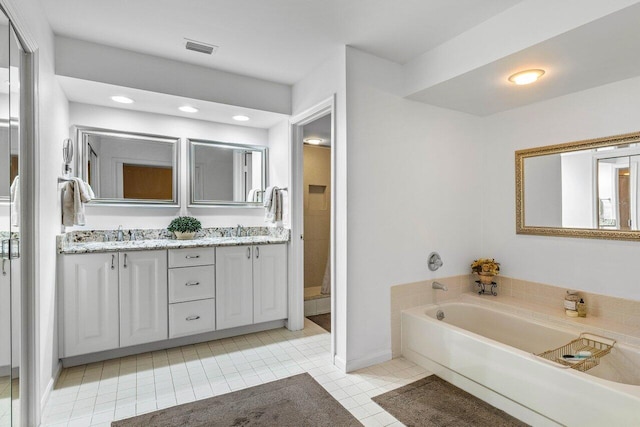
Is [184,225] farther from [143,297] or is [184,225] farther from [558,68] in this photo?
[558,68]

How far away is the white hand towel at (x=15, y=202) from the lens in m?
1.57

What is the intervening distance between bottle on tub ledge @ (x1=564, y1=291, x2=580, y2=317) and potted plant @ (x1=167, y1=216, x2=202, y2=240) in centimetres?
319

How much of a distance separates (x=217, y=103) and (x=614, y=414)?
10.7 ft

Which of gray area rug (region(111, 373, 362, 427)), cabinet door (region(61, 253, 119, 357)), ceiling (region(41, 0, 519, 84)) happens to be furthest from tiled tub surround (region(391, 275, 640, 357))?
cabinet door (region(61, 253, 119, 357))

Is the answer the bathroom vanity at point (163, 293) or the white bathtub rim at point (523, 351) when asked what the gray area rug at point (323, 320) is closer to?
the bathroom vanity at point (163, 293)

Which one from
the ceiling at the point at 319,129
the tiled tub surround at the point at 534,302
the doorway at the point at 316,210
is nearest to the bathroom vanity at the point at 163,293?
the doorway at the point at 316,210

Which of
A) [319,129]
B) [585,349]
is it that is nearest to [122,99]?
[319,129]

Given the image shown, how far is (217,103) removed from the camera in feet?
9.59

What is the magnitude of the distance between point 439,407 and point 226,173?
9.29 feet

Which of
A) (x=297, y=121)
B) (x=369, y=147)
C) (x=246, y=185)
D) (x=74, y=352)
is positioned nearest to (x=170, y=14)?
(x=297, y=121)

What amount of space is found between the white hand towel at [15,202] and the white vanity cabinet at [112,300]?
3.02ft

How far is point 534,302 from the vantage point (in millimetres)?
2889

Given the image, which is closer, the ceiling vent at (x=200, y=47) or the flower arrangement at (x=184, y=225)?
the ceiling vent at (x=200, y=47)

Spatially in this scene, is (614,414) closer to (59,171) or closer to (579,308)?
(579,308)
